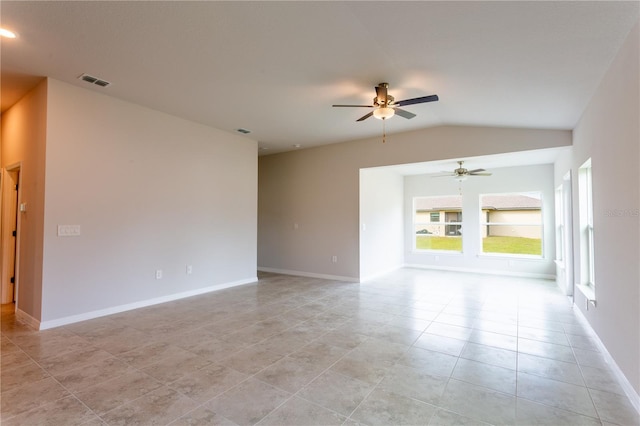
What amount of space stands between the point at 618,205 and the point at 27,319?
632 cm

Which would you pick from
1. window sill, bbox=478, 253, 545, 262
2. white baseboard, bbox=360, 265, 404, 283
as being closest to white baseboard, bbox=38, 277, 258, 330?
white baseboard, bbox=360, 265, 404, 283

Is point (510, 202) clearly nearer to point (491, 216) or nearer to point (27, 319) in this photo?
point (491, 216)

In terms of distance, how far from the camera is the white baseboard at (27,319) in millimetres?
3546

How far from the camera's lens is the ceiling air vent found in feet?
11.5

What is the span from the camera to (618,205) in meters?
2.46

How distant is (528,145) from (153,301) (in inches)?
239

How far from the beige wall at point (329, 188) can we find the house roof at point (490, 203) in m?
3.24

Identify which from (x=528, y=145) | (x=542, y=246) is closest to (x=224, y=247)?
(x=528, y=145)

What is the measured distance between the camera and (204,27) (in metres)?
2.56

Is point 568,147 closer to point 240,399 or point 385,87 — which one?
point 385,87

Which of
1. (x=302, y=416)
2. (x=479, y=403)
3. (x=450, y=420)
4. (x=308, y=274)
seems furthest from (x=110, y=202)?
(x=479, y=403)

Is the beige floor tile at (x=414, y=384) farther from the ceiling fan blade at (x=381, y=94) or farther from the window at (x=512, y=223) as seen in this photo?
the window at (x=512, y=223)

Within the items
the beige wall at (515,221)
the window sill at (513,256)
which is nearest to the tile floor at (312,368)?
the window sill at (513,256)

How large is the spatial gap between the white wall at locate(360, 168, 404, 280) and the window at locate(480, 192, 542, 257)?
2129mm
